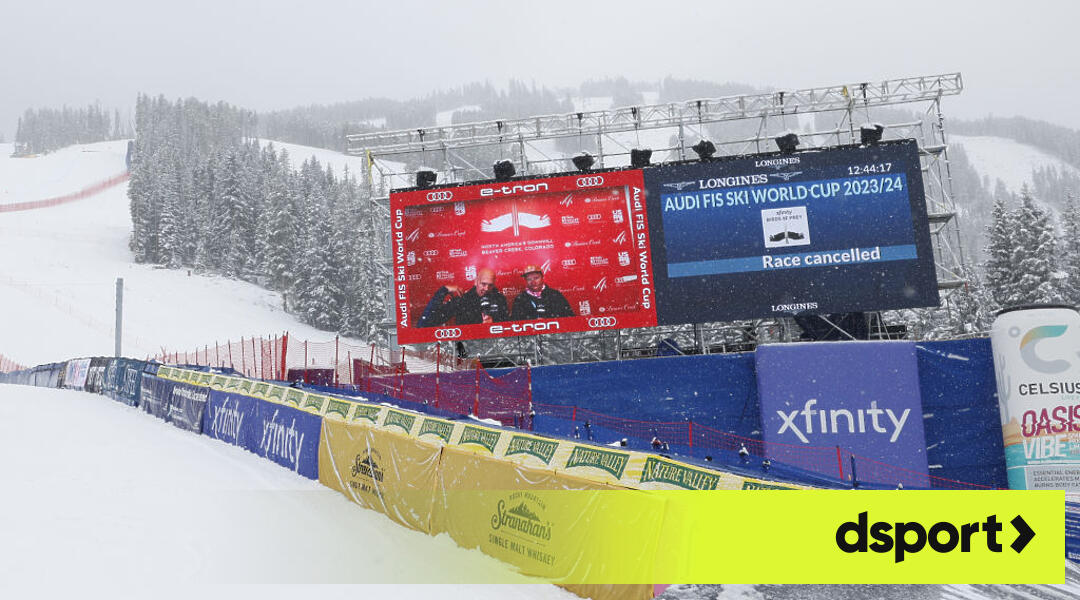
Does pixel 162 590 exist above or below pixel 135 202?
below

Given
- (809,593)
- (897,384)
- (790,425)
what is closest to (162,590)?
(809,593)

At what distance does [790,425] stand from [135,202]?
85.8m

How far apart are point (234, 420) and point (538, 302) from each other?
944 cm

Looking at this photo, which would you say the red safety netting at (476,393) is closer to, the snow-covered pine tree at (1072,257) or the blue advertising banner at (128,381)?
the blue advertising banner at (128,381)

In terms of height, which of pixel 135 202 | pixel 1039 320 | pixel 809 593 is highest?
pixel 135 202

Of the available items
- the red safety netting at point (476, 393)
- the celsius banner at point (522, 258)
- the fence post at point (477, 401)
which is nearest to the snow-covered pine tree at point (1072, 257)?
the celsius banner at point (522, 258)

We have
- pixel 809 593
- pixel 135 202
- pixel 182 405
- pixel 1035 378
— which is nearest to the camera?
pixel 809 593

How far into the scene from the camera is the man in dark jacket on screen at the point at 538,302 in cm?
2316

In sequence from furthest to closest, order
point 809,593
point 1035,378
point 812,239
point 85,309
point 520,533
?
point 85,309 → point 812,239 → point 1035,378 → point 520,533 → point 809,593

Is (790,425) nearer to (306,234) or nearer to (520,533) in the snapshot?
(520,533)

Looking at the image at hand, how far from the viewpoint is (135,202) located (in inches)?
3354

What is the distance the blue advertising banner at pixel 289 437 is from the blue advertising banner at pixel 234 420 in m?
0.23

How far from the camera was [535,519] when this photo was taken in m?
7.85

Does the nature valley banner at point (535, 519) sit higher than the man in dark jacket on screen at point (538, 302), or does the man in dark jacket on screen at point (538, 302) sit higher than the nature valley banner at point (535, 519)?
the man in dark jacket on screen at point (538, 302)
